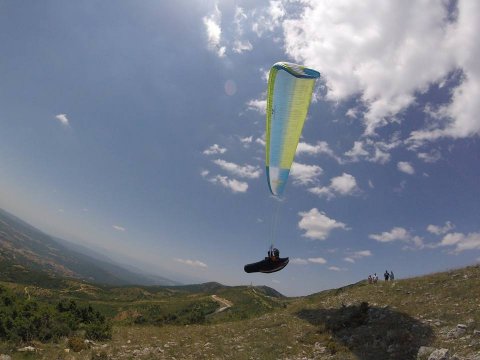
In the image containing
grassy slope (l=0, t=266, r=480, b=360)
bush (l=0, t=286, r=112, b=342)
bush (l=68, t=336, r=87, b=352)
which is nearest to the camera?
grassy slope (l=0, t=266, r=480, b=360)

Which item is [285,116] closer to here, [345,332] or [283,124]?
[283,124]

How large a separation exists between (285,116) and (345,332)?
12.7 metres

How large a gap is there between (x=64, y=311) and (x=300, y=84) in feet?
66.7

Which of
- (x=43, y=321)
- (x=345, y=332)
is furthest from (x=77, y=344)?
(x=345, y=332)

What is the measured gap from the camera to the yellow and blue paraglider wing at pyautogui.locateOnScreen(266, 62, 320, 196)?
53.4 feet

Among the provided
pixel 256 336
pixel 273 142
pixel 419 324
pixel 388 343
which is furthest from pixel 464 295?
pixel 273 142

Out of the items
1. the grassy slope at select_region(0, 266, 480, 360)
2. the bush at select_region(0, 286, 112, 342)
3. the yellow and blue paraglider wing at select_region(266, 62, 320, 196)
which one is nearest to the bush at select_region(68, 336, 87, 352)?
the grassy slope at select_region(0, 266, 480, 360)

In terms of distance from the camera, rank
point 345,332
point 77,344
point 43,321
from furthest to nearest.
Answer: point 345,332, point 43,321, point 77,344

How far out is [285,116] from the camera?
17219 millimetres

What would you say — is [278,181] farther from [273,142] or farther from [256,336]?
[256,336]

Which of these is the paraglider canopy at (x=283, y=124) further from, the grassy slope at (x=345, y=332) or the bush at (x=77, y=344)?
the bush at (x=77, y=344)

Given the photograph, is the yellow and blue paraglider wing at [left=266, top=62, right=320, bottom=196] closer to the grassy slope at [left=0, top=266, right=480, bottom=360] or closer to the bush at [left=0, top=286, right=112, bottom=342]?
the grassy slope at [left=0, top=266, right=480, bottom=360]

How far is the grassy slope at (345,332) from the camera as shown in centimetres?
1591

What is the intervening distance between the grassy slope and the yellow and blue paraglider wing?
28.5 ft
